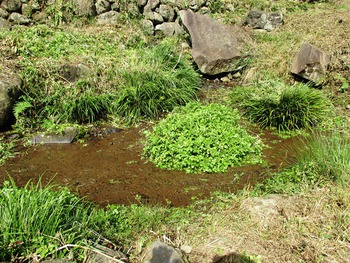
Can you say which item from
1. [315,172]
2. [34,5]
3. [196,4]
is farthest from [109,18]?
[315,172]

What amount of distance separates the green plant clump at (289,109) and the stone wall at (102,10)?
4.07 m

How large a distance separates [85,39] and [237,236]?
6273 mm

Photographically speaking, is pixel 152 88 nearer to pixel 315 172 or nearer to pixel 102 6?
pixel 315 172

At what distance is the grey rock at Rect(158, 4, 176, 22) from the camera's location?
8969 mm

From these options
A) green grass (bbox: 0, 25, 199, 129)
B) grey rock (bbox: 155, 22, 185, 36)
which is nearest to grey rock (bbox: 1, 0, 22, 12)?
green grass (bbox: 0, 25, 199, 129)

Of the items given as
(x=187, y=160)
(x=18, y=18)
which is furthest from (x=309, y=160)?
(x=18, y=18)

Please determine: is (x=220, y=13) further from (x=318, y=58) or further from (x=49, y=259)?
(x=49, y=259)

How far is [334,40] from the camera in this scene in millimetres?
7641

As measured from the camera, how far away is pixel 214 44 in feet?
26.1

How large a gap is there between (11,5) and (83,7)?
5.87 feet

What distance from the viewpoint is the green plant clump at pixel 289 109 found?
5.79 m

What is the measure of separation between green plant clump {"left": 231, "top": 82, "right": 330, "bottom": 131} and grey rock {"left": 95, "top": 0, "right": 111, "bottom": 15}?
17.1 feet

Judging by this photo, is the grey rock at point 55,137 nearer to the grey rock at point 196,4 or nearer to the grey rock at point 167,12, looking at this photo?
the grey rock at point 167,12

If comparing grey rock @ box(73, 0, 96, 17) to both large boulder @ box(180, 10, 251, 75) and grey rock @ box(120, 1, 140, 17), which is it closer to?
grey rock @ box(120, 1, 140, 17)
